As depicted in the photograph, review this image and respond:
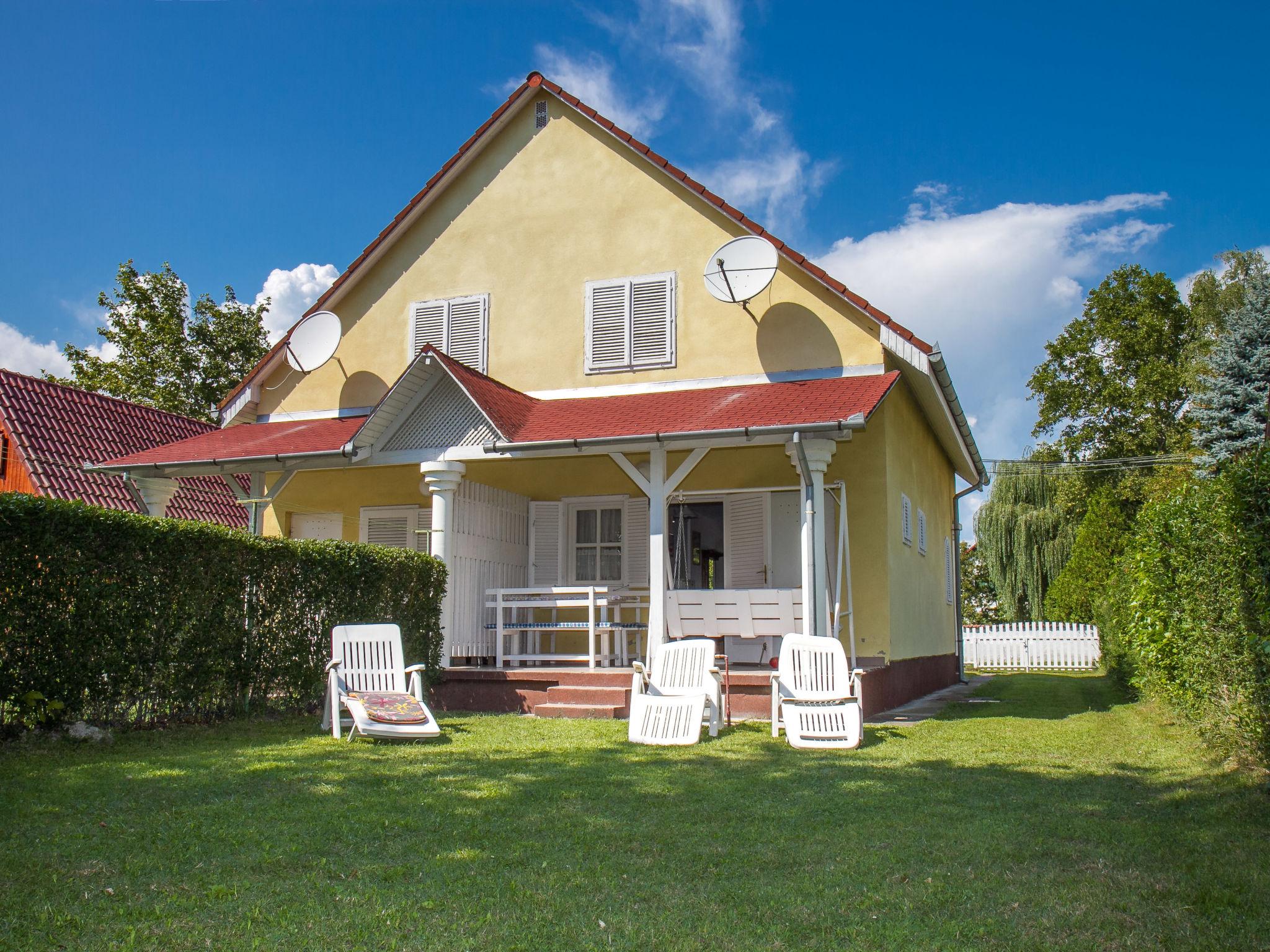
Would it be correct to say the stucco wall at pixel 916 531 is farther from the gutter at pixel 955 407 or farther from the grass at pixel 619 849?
the grass at pixel 619 849

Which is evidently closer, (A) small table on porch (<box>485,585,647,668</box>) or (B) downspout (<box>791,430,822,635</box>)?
(B) downspout (<box>791,430,822,635</box>)

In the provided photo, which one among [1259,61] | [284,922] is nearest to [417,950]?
[284,922]

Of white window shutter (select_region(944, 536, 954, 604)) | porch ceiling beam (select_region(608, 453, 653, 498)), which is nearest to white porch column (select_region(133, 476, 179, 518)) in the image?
porch ceiling beam (select_region(608, 453, 653, 498))

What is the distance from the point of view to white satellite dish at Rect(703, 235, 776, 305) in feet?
41.0

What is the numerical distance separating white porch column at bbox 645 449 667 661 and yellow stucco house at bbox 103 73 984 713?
27mm

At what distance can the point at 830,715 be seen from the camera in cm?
894

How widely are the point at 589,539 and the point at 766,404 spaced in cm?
406

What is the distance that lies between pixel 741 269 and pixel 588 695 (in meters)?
5.42

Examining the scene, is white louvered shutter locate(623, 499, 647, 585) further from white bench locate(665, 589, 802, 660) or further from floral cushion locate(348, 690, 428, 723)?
floral cushion locate(348, 690, 428, 723)

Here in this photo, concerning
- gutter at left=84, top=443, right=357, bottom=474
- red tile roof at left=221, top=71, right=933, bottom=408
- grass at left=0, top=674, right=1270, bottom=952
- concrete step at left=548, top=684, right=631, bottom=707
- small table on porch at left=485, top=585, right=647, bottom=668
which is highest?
red tile roof at left=221, top=71, right=933, bottom=408

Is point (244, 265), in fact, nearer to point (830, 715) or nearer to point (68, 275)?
point (68, 275)

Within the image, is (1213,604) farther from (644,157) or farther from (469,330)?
(469,330)

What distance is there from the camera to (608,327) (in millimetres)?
14266

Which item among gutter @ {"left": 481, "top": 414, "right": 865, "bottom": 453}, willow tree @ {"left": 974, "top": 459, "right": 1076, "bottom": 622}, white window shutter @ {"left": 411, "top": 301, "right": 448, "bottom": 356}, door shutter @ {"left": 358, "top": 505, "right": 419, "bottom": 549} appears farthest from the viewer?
willow tree @ {"left": 974, "top": 459, "right": 1076, "bottom": 622}
